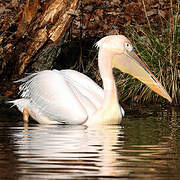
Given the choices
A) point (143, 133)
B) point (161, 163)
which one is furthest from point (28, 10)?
point (161, 163)

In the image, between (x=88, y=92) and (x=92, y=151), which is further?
(x=88, y=92)

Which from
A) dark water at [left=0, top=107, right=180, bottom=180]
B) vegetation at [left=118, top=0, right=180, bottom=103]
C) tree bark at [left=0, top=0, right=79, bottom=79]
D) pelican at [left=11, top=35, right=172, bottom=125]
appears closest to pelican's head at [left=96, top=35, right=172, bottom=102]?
pelican at [left=11, top=35, right=172, bottom=125]

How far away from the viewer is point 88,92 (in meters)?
8.45

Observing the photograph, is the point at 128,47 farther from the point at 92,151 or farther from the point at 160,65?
the point at 92,151

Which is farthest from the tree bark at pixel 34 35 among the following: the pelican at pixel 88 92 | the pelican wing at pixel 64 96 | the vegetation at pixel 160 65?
the pelican at pixel 88 92

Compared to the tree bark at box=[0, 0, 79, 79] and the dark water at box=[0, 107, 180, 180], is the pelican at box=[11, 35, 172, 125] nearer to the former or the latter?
the dark water at box=[0, 107, 180, 180]

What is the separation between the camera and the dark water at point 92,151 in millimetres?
4570

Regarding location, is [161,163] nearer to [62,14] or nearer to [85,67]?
[62,14]

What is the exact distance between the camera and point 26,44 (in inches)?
417

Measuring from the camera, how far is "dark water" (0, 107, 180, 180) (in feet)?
15.0

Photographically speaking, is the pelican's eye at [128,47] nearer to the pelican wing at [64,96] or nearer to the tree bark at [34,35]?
the pelican wing at [64,96]

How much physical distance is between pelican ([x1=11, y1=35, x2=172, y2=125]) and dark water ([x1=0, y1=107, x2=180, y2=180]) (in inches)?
8.2

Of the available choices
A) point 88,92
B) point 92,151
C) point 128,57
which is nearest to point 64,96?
point 88,92

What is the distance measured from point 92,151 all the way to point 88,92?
2861 millimetres
